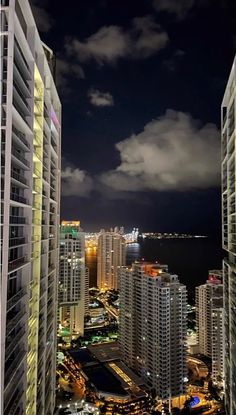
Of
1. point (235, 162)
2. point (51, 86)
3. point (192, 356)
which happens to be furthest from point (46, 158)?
point (192, 356)

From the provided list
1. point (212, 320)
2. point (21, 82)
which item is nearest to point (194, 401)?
point (212, 320)

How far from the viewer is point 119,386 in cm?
1223

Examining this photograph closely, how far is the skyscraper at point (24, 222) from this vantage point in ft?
10.3

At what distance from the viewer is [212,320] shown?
15.1 m

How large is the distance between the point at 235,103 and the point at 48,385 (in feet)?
19.5

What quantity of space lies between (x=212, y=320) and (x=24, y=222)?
13110 mm

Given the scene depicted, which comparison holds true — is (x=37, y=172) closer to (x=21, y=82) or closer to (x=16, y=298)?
(x=21, y=82)

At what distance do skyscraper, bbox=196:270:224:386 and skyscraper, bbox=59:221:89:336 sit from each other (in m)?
6.74

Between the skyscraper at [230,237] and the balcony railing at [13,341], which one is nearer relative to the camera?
the balcony railing at [13,341]

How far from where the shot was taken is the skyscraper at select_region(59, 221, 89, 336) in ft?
62.1

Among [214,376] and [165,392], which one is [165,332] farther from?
[214,376]

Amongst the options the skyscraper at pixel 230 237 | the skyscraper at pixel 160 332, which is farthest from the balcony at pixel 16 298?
the skyscraper at pixel 160 332

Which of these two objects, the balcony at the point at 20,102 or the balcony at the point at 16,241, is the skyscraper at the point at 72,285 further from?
the balcony at the point at 20,102

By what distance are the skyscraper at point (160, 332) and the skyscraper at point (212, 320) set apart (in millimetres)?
2372
